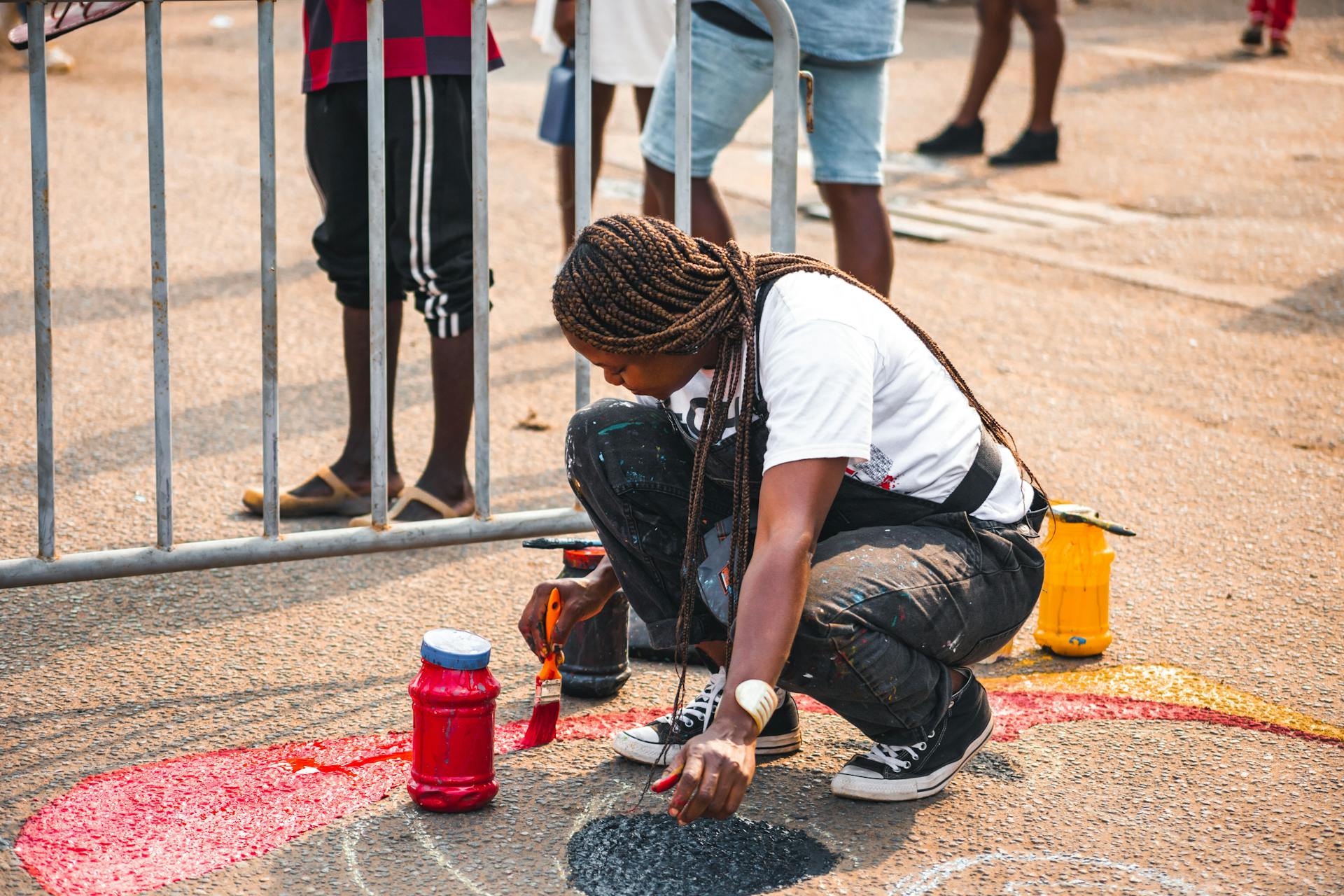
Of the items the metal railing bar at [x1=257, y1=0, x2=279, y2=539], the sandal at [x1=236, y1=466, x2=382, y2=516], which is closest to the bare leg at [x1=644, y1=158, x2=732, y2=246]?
the sandal at [x1=236, y1=466, x2=382, y2=516]

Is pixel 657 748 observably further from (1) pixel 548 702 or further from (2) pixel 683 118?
(2) pixel 683 118

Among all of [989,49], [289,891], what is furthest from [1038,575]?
[989,49]

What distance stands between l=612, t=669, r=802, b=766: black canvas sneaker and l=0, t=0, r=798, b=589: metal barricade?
0.69 metres

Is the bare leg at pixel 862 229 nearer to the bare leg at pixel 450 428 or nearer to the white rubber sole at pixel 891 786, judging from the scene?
the bare leg at pixel 450 428

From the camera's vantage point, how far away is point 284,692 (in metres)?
3.00

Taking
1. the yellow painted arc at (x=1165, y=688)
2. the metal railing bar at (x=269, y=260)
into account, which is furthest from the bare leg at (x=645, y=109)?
the yellow painted arc at (x=1165, y=688)

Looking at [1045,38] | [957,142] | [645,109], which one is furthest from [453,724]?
[957,142]

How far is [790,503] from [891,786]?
64cm

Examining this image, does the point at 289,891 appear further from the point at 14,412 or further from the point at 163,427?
the point at 14,412

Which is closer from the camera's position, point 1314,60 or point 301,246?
point 301,246

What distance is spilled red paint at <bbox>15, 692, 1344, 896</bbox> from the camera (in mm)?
2377

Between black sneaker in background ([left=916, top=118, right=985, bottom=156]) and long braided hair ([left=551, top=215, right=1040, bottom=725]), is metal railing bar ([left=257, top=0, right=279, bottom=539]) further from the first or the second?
black sneaker in background ([left=916, top=118, right=985, bottom=156])

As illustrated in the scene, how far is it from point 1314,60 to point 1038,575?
32.6ft

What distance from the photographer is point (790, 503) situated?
2268mm
